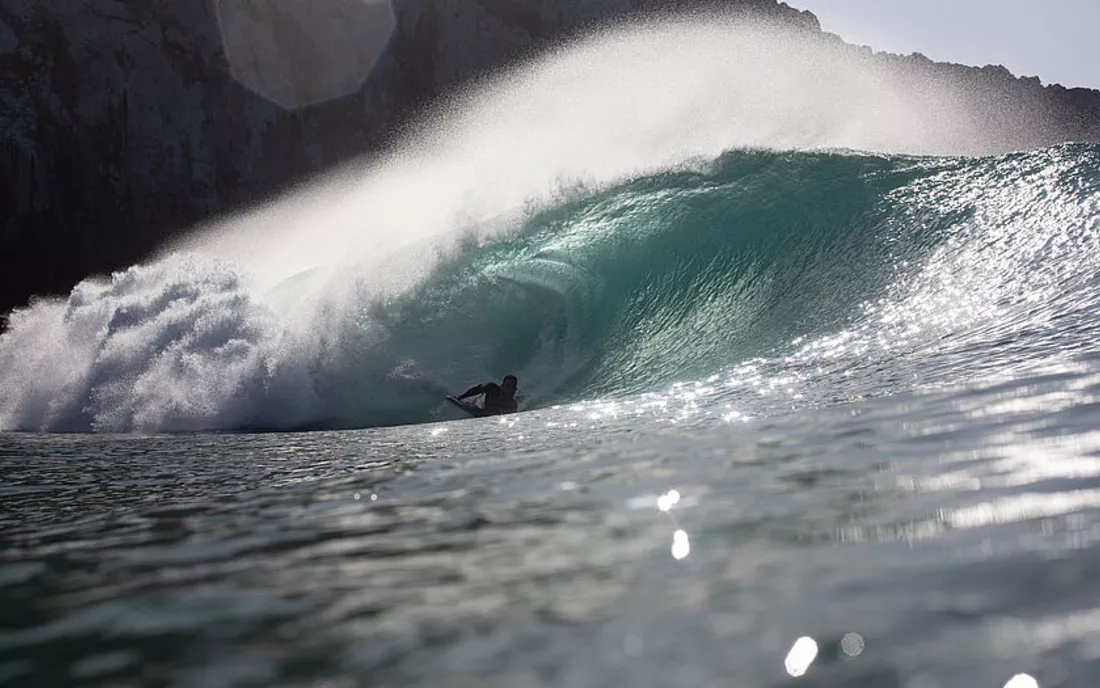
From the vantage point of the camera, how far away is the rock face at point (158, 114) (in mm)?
32000

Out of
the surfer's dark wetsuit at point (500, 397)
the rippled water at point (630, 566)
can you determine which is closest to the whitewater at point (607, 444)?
the rippled water at point (630, 566)

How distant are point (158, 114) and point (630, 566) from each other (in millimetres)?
36816

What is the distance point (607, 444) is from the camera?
403 cm

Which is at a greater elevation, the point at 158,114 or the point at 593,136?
the point at 158,114

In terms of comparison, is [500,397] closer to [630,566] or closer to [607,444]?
[607,444]

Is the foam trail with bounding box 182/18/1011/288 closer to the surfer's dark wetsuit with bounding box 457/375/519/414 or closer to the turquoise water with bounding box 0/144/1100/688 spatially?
the surfer's dark wetsuit with bounding box 457/375/519/414

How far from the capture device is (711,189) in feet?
43.5

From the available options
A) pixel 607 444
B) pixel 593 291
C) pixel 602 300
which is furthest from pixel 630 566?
pixel 593 291

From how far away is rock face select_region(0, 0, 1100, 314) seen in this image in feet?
105

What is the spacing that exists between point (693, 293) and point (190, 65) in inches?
1179

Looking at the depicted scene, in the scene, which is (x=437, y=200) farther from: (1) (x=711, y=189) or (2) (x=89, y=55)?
(2) (x=89, y=55)

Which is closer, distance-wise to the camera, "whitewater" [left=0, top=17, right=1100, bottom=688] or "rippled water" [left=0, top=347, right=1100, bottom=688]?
"rippled water" [left=0, top=347, right=1100, bottom=688]

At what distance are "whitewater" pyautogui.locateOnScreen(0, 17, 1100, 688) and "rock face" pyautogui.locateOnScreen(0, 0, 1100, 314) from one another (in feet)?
67.0

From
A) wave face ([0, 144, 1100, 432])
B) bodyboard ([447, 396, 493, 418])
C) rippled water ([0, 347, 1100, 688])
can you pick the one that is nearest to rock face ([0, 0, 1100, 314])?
wave face ([0, 144, 1100, 432])
